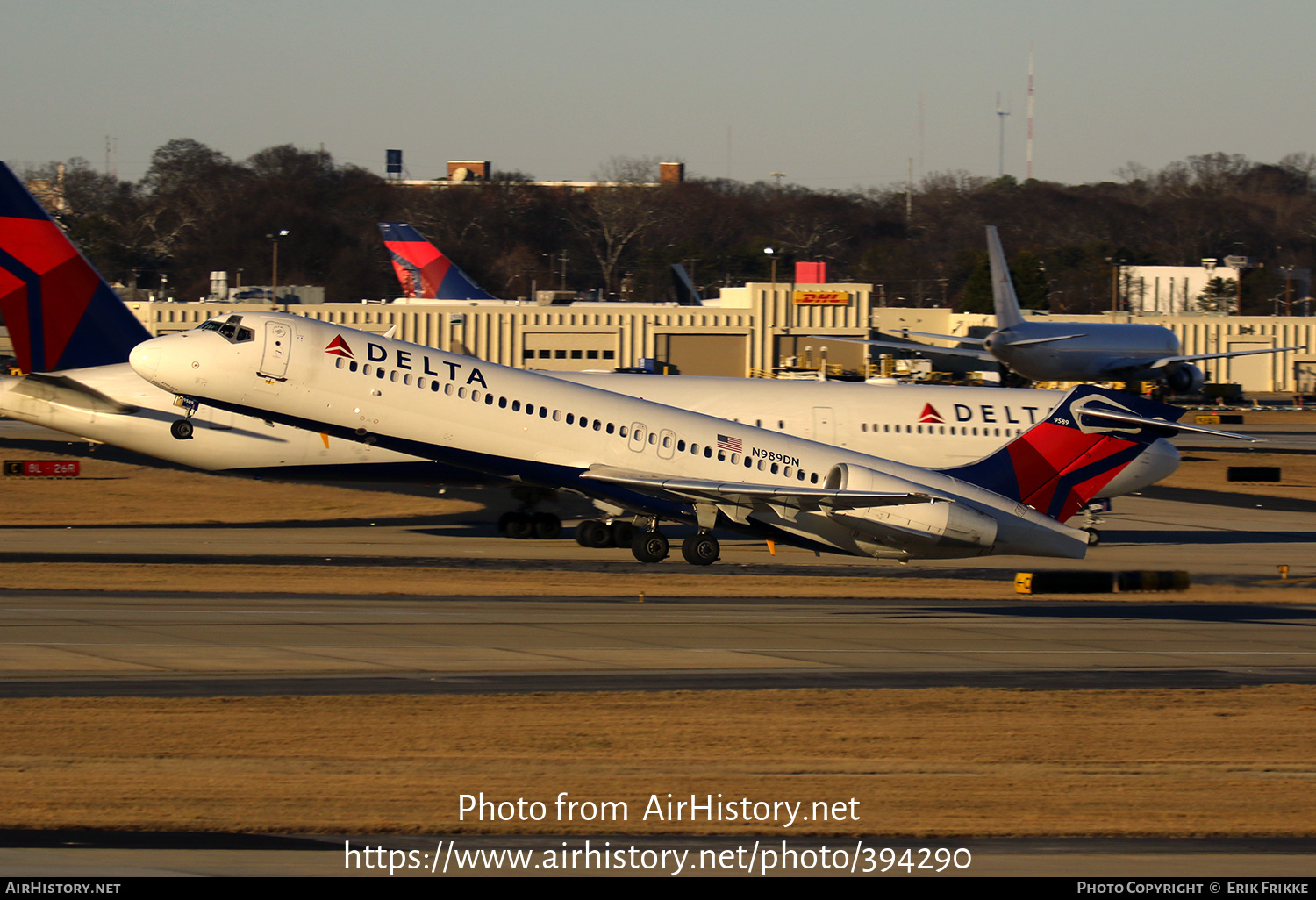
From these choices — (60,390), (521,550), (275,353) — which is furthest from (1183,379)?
(60,390)

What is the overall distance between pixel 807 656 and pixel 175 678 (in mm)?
11133

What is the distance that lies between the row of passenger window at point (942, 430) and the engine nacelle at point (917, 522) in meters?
8.41

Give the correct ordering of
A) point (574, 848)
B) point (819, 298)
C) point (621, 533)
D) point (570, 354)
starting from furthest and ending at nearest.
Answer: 1. point (819, 298)
2. point (570, 354)
3. point (621, 533)
4. point (574, 848)

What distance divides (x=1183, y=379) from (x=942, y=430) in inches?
2068

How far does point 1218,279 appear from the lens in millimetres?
147750

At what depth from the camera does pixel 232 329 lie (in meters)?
34.0

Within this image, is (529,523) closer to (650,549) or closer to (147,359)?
(650,549)

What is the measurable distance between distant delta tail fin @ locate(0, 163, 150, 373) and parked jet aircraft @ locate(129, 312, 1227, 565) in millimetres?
8300

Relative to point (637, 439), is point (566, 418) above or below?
above

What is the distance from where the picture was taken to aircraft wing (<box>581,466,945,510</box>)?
3378cm

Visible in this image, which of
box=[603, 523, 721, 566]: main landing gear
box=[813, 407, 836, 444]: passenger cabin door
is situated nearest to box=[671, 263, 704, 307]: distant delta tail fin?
box=[813, 407, 836, 444]: passenger cabin door

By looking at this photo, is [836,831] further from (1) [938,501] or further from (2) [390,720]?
(1) [938,501]

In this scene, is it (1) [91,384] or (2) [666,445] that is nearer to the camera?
(2) [666,445]

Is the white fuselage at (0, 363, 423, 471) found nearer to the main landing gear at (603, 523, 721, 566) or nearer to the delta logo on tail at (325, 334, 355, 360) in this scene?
the delta logo on tail at (325, 334, 355, 360)
